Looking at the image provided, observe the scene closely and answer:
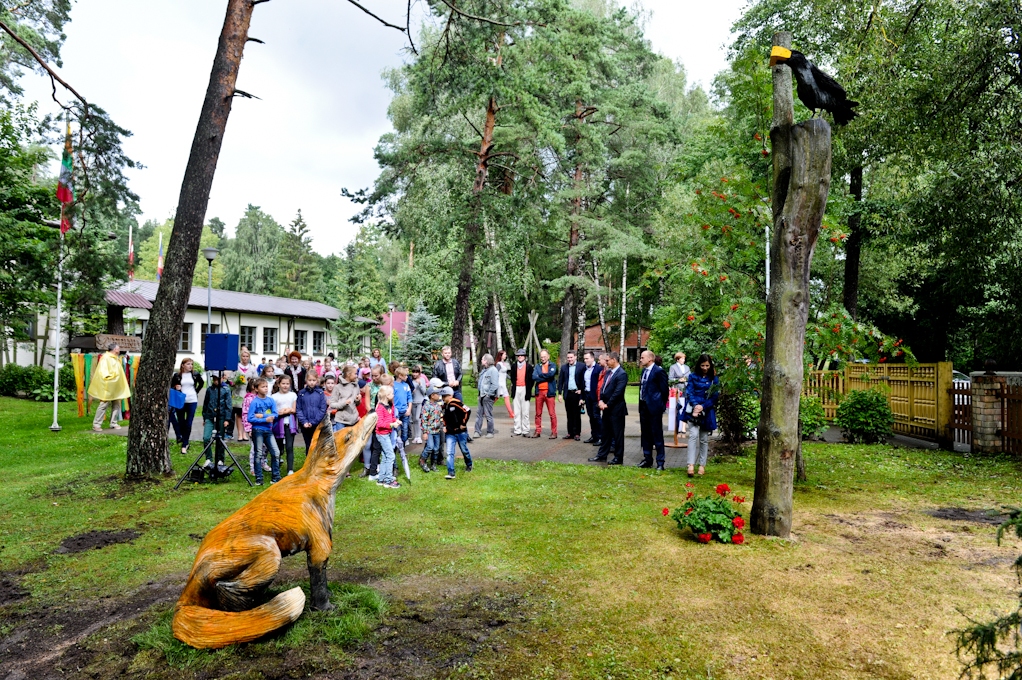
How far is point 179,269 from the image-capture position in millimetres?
9203

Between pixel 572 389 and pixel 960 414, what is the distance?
755 centimetres

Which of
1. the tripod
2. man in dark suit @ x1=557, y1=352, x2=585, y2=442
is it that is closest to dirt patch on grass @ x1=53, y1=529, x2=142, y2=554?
the tripod

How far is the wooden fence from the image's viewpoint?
12.8 meters

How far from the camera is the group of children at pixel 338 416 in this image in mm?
8984

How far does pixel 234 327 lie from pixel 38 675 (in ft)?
117

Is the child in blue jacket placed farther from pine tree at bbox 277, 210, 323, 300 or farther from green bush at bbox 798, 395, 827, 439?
pine tree at bbox 277, 210, 323, 300

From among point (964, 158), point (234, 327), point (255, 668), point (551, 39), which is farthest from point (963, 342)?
point (234, 327)

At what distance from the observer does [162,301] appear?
360 inches

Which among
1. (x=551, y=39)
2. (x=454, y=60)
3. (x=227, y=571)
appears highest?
(x=551, y=39)

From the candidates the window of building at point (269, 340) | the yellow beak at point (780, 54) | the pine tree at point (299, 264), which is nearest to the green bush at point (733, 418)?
the yellow beak at point (780, 54)

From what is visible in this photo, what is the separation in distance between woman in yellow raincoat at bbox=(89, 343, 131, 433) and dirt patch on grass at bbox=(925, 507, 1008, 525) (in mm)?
14836

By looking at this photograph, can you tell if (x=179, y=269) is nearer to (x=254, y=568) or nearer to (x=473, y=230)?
(x=254, y=568)

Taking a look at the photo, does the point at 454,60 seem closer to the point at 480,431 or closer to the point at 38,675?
the point at 480,431

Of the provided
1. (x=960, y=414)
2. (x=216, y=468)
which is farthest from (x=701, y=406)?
(x=216, y=468)
